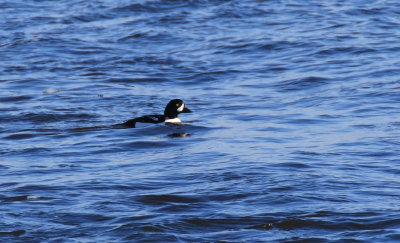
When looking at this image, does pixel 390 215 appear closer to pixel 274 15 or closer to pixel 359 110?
pixel 359 110

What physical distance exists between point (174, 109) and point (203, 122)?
1.55 feet

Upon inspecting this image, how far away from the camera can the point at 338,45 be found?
18484 mm

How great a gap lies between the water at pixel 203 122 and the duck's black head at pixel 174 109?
0.78 ft

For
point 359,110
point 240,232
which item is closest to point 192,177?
point 240,232

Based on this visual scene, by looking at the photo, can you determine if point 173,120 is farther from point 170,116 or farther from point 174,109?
point 174,109

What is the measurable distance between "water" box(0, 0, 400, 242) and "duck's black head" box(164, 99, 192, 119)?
0.24 metres

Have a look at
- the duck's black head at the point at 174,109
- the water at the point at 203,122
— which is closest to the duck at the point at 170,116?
the duck's black head at the point at 174,109

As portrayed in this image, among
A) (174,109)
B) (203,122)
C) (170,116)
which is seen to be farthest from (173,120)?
(203,122)

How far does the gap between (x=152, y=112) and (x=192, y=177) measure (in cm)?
484

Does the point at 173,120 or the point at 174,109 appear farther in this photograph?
the point at 173,120

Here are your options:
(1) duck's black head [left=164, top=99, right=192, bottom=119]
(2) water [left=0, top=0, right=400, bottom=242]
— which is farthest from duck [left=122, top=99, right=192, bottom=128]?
(2) water [left=0, top=0, right=400, bottom=242]

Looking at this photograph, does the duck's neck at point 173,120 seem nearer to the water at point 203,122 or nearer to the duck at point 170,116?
the duck at point 170,116

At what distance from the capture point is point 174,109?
488 inches

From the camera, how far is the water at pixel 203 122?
23.3ft
